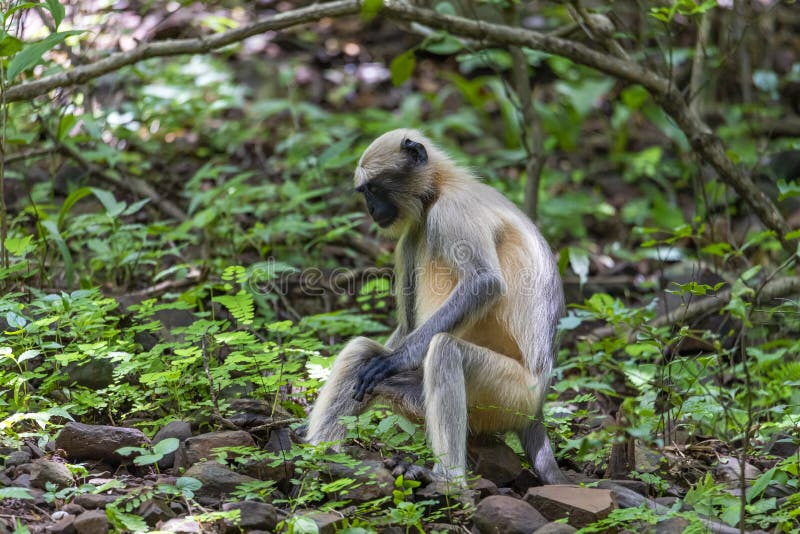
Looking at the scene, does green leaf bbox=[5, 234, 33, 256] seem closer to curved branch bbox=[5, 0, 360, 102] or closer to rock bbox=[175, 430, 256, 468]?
curved branch bbox=[5, 0, 360, 102]

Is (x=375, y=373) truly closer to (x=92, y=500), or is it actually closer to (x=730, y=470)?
(x=92, y=500)

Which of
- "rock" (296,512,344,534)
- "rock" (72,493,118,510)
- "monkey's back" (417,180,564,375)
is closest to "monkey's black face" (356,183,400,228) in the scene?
"monkey's back" (417,180,564,375)

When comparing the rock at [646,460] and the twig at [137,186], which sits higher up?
the twig at [137,186]

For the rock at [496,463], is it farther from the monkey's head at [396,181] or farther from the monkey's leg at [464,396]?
the monkey's head at [396,181]

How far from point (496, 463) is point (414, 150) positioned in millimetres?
2545

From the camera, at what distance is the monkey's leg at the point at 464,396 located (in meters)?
5.32

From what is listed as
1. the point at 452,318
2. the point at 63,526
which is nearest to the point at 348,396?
the point at 452,318

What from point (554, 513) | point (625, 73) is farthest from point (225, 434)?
point (625, 73)

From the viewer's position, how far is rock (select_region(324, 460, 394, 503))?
15.8ft

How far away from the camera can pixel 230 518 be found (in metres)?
4.30

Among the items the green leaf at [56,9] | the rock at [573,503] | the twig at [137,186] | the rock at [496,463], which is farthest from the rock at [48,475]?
the twig at [137,186]

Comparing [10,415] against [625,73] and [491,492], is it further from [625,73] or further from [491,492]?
[625,73]

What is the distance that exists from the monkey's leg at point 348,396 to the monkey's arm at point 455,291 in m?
0.13

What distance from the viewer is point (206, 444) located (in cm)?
513
